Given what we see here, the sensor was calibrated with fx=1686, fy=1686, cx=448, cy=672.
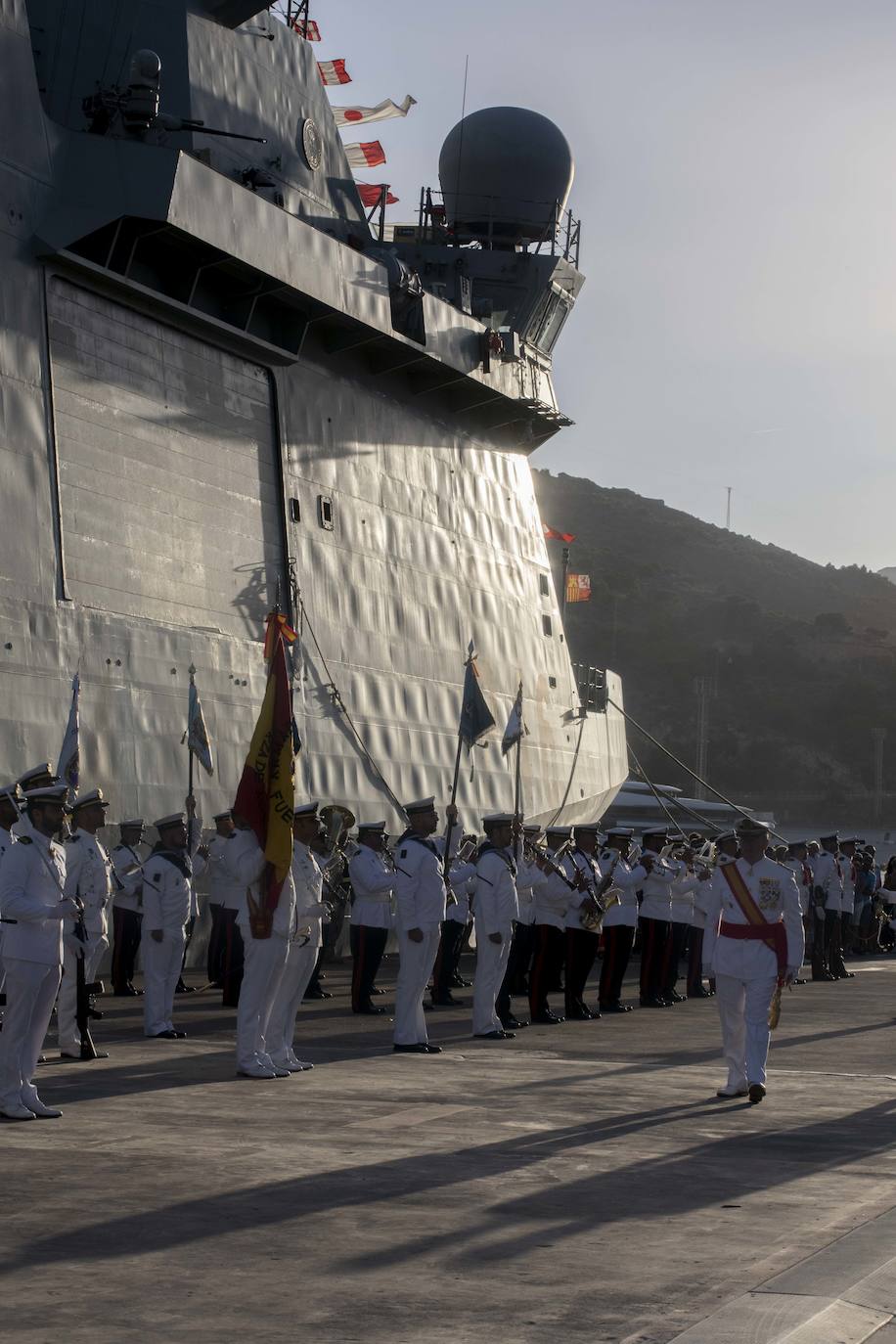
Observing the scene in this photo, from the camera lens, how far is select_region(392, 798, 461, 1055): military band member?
37.7 ft

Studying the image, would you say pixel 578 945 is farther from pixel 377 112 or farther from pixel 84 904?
pixel 377 112

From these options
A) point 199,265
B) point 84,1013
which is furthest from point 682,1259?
point 199,265

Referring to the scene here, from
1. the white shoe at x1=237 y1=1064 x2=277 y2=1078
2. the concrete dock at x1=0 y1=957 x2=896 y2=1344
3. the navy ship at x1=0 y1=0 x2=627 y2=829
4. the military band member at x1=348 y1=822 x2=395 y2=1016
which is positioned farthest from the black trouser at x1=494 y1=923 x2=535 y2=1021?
the white shoe at x1=237 y1=1064 x2=277 y2=1078

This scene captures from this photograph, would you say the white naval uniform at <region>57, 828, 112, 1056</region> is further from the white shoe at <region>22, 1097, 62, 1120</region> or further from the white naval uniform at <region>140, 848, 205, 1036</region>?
the white shoe at <region>22, 1097, 62, 1120</region>

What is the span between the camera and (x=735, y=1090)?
9.72m

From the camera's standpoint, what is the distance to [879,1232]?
5926 millimetres

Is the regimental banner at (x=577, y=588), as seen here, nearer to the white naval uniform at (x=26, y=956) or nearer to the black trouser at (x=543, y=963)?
the black trouser at (x=543, y=963)

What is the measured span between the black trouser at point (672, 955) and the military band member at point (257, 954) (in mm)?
6888

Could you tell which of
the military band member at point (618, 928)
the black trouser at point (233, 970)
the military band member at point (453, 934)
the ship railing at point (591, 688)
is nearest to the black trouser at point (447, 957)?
the military band member at point (453, 934)

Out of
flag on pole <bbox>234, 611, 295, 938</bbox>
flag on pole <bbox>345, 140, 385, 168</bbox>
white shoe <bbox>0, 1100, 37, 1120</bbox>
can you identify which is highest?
flag on pole <bbox>345, 140, 385, 168</bbox>

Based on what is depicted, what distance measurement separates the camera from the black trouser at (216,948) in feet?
51.8

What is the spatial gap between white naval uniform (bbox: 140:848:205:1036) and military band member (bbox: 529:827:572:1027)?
11.1 ft

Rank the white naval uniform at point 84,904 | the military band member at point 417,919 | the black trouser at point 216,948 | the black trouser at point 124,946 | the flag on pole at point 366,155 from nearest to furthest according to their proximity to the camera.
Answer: the white naval uniform at point 84,904, the military band member at point 417,919, the black trouser at point 124,946, the black trouser at point 216,948, the flag on pole at point 366,155

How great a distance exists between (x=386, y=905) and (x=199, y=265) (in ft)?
23.2
